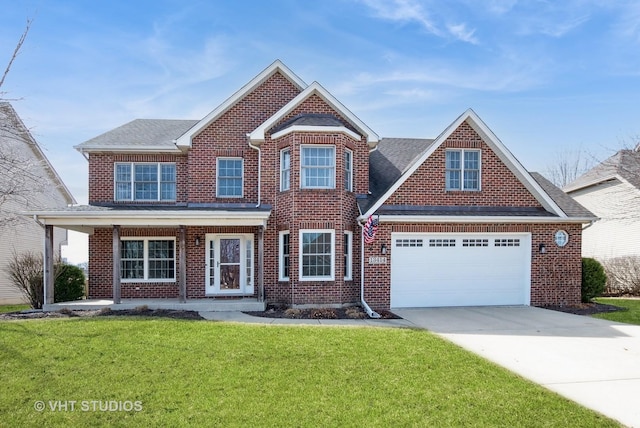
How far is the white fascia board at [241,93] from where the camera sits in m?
15.3

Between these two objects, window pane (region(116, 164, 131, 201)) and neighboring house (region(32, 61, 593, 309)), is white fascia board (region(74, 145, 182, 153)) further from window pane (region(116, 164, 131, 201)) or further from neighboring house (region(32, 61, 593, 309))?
window pane (region(116, 164, 131, 201))

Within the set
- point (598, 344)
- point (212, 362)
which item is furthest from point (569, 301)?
point (212, 362)

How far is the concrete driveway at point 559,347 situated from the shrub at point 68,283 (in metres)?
11.0

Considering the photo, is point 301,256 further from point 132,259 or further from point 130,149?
point 130,149

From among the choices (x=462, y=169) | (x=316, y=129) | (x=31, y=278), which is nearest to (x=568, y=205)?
(x=462, y=169)

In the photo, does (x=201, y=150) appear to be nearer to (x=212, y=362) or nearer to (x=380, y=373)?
(x=212, y=362)

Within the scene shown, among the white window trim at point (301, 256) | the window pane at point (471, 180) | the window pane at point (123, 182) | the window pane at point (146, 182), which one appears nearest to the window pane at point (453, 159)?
the window pane at point (471, 180)

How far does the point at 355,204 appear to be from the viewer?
14852 millimetres

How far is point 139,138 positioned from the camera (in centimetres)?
1623

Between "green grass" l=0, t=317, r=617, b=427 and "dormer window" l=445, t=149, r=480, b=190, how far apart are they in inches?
268

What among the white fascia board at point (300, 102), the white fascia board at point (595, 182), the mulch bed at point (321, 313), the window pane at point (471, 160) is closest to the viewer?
the mulch bed at point (321, 313)

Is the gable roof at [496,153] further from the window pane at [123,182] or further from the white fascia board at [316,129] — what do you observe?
the window pane at [123,182]

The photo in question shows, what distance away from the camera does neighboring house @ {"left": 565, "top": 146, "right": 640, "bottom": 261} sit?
2184cm

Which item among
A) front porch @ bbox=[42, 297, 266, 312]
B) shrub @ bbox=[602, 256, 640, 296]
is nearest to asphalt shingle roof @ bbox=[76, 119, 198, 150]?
front porch @ bbox=[42, 297, 266, 312]
